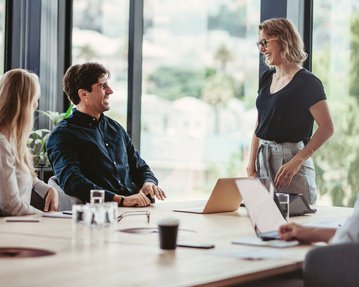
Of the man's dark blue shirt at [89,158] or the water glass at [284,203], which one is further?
the man's dark blue shirt at [89,158]

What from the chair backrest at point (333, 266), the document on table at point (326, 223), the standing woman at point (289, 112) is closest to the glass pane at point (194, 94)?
the standing woman at point (289, 112)

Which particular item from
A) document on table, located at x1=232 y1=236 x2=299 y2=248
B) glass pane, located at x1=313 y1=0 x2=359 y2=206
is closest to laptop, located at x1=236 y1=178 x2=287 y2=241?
document on table, located at x1=232 y1=236 x2=299 y2=248

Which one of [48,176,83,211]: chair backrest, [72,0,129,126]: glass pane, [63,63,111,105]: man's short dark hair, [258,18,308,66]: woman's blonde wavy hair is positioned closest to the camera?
[48,176,83,211]: chair backrest

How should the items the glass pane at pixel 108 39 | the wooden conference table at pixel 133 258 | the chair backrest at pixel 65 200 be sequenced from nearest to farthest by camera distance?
the wooden conference table at pixel 133 258 < the chair backrest at pixel 65 200 < the glass pane at pixel 108 39

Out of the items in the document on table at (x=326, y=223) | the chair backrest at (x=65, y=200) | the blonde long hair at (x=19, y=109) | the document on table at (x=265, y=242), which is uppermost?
the blonde long hair at (x=19, y=109)

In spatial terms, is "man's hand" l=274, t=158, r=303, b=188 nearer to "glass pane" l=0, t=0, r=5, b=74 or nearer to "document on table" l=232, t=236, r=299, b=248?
"document on table" l=232, t=236, r=299, b=248

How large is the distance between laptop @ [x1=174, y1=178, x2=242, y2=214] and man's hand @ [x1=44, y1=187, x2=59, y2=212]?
0.62m

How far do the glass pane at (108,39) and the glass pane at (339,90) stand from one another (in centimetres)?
179

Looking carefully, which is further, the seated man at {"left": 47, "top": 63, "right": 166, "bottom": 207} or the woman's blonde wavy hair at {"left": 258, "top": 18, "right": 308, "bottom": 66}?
the woman's blonde wavy hair at {"left": 258, "top": 18, "right": 308, "bottom": 66}

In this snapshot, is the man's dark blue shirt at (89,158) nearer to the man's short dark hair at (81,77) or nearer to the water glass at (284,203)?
the man's short dark hair at (81,77)

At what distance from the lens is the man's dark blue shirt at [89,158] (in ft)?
13.9

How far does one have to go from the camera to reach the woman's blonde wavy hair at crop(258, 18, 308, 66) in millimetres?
4695

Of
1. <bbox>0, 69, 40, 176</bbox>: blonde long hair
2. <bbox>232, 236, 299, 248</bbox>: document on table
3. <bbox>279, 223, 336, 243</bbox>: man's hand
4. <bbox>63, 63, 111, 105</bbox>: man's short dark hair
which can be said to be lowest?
<bbox>232, 236, 299, 248</bbox>: document on table

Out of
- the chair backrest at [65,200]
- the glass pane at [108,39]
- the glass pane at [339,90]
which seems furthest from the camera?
the glass pane at [108,39]
